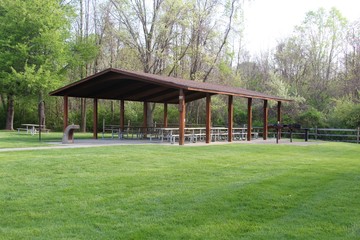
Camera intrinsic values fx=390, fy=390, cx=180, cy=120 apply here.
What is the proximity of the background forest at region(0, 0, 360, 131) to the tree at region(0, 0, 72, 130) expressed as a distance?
2.7 inches

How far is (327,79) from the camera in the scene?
124 feet

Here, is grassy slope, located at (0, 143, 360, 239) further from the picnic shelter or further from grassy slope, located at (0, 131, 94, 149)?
the picnic shelter

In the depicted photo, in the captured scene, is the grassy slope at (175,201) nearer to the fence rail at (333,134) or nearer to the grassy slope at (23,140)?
the grassy slope at (23,140)

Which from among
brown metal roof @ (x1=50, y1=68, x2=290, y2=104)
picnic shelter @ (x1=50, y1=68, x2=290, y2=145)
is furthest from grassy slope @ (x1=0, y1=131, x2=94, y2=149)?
brown metal roof @ (x1=50, y1=68, x2=290, y2=104)

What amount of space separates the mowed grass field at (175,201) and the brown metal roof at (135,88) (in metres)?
7.45

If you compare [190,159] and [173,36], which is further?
[173,36]

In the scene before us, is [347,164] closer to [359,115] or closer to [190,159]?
[190,159]

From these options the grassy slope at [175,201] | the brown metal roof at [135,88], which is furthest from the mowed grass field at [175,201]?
the brown metal roof at [135,88]

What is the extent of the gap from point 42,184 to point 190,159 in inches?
183

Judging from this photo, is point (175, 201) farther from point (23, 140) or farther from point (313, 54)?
point (313, 54)

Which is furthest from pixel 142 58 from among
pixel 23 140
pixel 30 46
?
pixel 23 140

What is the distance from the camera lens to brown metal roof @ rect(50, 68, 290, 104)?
1619 centimetres

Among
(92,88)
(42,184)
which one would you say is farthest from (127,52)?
(42,184)

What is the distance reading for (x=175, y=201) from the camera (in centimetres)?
570
